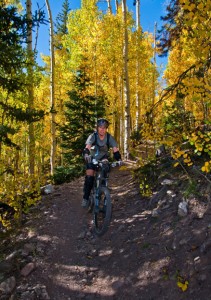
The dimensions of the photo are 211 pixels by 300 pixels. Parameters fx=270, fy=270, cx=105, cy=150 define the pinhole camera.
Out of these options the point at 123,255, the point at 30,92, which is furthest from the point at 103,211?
the point at 30,92

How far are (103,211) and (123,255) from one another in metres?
1.09

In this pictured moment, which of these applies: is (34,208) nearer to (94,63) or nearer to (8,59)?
(8,59)

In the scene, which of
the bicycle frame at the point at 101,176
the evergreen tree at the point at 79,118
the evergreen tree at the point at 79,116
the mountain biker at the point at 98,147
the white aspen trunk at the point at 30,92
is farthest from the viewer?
the evergreen tree at the point at 79,116

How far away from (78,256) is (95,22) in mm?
14932

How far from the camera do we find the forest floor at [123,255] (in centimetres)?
391

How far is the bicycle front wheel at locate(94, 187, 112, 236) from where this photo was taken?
5.56 meters

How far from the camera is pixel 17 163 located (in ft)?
23.6

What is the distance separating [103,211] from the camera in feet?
18.9

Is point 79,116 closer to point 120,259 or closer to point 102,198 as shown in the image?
point 102,198

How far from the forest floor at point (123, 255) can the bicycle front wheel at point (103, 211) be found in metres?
0.20

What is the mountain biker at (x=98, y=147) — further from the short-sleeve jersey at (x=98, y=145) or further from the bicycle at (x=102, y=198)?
the bicycle at (x=102, y=198)

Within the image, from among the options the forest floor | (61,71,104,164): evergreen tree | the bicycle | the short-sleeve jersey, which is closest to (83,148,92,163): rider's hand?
the bicycle

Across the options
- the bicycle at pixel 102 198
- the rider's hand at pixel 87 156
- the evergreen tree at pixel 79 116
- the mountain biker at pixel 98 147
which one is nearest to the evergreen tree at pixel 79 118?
the evergreen tree at pixel 79 116

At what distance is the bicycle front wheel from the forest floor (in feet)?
0.66
